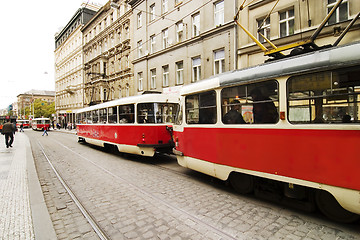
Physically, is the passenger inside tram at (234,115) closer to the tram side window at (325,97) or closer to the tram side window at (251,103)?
the tram side window at (251,103)

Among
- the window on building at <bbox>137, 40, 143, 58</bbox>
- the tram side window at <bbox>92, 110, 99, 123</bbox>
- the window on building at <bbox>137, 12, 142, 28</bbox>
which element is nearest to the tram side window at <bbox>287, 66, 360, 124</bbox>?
the tram side window at <bbox>92, 110, 99, 123</bbox>

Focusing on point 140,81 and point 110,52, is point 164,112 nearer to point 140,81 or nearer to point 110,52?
point 140,81

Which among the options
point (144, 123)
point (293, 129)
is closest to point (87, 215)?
point (293, 129)

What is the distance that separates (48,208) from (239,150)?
4017mm

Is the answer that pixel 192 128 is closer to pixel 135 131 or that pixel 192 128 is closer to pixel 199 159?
pixel 199 159

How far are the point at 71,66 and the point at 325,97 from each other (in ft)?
166

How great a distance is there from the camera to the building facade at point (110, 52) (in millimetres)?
25578

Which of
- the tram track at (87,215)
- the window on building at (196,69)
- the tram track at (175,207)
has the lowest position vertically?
the tram track at (87,215)

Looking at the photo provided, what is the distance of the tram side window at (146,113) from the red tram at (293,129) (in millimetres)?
3411

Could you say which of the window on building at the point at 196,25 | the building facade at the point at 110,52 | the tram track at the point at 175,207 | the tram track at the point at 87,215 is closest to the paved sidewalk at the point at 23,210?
the tram track at the point at 87,215

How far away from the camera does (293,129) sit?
349cm

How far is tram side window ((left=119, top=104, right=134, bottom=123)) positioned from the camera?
851cm

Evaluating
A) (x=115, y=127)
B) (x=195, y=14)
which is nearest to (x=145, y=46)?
(x=195, y=14)

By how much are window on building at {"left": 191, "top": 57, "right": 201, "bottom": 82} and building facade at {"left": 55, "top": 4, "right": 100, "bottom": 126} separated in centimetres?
2792
